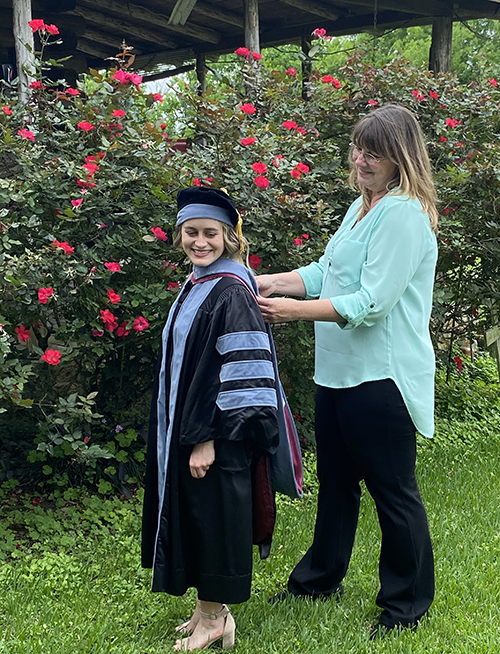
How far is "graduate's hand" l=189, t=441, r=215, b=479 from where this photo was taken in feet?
7.85

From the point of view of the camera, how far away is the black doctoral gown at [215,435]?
7.80 ft

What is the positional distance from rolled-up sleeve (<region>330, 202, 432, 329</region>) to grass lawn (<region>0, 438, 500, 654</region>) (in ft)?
4.05

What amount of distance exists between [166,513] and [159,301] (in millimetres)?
1548

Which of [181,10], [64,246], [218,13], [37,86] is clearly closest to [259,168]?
[64,246]

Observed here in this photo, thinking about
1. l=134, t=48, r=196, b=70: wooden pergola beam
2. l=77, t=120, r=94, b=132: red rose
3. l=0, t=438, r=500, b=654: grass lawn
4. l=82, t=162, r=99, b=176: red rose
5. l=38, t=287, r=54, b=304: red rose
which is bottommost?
l=0, t=438, r=500, b=654: grass lawn

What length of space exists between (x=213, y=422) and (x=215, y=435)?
43 mm

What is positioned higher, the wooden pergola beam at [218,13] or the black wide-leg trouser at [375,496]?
the wooden pergola beam at [218,13]

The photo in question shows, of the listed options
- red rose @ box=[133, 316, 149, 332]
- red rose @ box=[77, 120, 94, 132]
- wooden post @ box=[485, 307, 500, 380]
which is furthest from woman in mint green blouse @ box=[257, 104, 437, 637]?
wooden post @ box=[485, 307, 500, 380]

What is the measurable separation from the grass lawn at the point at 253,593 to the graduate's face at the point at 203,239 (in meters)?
1.42

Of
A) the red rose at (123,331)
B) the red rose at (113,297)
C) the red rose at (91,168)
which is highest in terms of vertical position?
the red rose at (91,168)

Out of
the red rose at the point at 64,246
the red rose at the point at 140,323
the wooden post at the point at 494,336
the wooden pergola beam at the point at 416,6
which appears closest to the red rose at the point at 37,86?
the red rose at the point at 64,246

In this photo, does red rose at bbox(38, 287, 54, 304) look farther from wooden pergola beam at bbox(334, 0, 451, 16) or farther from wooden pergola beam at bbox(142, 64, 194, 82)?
wooden pergola beam at bbox(142, 64, 194, 82)

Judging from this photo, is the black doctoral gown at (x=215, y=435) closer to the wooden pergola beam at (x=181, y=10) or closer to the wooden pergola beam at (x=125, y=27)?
the wooden pergola beam at (x=181, y=10)

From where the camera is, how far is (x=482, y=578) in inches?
129
